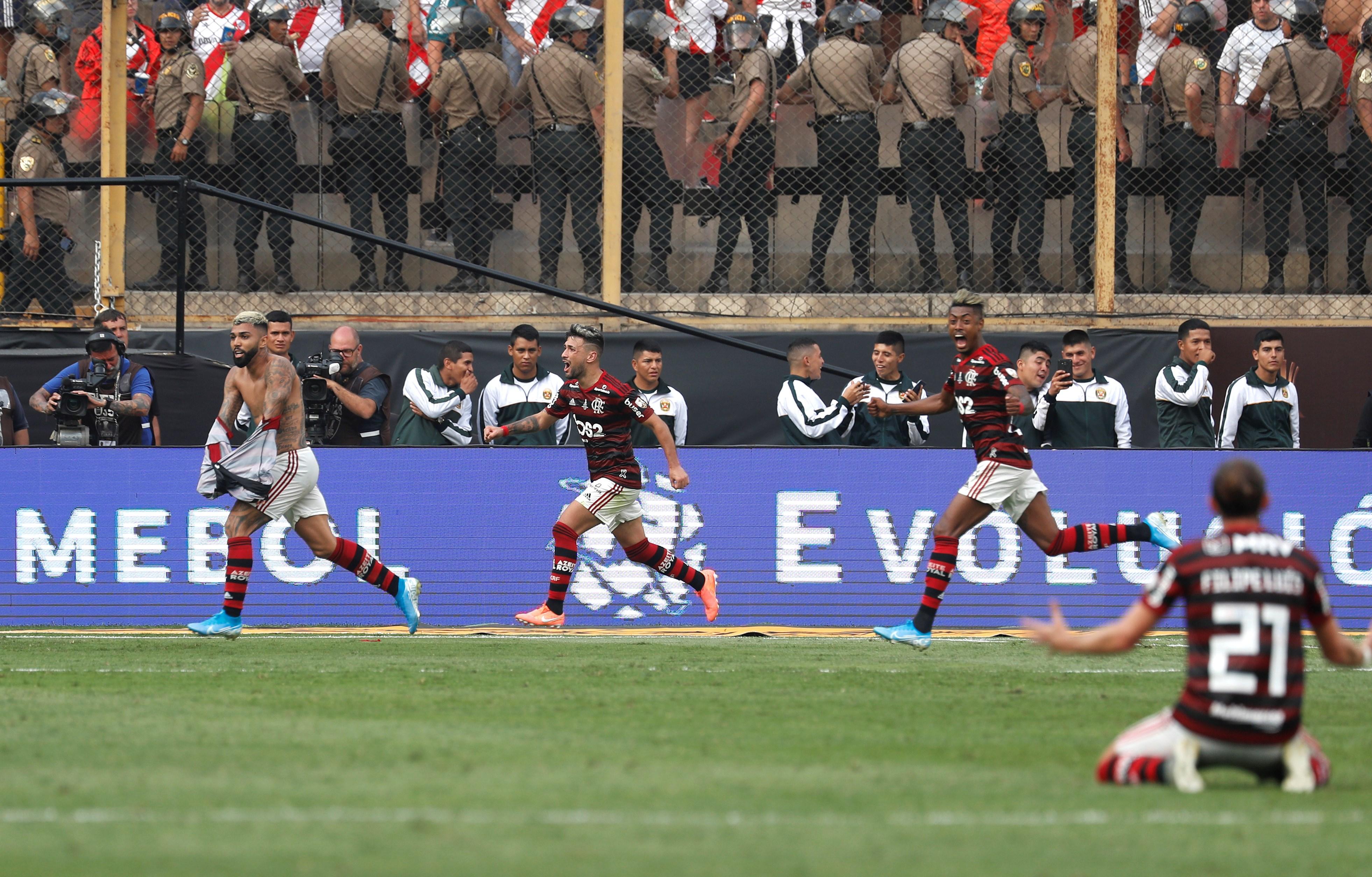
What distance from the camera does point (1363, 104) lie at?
A: 49.6 feet

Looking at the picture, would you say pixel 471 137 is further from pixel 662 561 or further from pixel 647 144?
pixel 662 561

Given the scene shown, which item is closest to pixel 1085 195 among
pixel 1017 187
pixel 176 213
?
pixel 1017 187

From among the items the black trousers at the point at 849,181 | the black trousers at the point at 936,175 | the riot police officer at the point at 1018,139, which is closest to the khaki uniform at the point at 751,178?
the black trousers at the point at 849,181

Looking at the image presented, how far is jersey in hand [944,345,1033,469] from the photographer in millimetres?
10938

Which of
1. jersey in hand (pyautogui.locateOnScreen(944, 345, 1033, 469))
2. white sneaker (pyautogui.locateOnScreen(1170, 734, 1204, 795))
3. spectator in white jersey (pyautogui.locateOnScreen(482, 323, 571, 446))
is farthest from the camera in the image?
spectator in white jersey (pyautogui.locateOnScreen(482, 323, 571, 446))

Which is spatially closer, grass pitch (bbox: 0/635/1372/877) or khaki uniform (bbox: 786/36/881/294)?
grass pitch (bbox: 0/635/1372/877)

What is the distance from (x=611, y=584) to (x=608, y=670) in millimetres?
3694

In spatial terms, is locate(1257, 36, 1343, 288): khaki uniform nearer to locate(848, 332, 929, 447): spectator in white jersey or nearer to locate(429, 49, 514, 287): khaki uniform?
locate(848, 332, 929, 447): spectator in white jersey

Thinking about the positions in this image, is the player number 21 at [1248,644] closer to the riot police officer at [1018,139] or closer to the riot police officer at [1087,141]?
the riot police officer at [1018,139]

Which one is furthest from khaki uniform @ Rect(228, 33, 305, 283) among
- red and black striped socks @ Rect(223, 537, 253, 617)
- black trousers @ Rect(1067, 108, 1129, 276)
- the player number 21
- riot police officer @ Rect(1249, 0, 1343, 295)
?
the player number 21

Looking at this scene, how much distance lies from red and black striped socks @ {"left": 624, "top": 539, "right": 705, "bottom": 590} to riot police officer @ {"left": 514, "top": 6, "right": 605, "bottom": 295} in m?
4.02

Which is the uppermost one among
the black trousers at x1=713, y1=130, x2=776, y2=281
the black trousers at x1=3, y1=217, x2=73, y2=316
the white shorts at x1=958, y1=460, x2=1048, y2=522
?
the black trousers at x1=713, y1=130, x2=776, y2=281

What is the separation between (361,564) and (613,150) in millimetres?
5559

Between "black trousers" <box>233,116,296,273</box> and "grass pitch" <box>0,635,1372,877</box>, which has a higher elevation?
"black trousers" <box>233,116,296,273</box>
